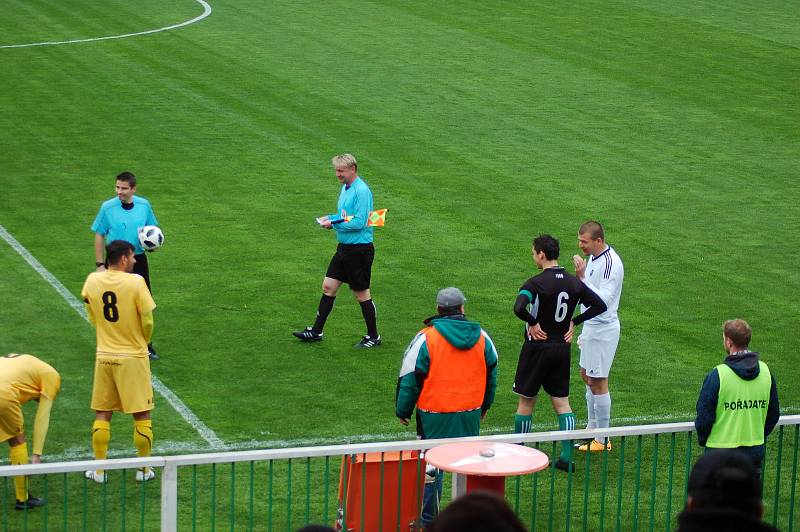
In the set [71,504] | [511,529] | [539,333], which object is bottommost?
[71,504]

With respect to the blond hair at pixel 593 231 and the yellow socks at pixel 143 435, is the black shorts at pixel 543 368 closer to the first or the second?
the blond hair at pixel 593 231

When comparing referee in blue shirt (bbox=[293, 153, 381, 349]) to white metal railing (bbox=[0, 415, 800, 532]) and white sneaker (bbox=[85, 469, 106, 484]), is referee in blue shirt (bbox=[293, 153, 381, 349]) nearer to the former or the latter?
white sneaker (bbox=[85, 469, 106, 484])

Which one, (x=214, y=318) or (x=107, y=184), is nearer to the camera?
(x=214, y=318)

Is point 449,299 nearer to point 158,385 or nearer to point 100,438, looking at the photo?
point 100,438

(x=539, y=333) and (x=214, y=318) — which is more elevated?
(x=539, y=333)

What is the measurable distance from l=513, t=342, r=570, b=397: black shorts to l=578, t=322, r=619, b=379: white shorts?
464 millimetres

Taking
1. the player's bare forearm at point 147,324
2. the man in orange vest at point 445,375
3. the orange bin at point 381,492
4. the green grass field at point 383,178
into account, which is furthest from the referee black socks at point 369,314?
the orange bin at point 381,492

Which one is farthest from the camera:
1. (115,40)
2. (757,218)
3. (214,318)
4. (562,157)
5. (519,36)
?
(519,36)

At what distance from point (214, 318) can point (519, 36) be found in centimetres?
1758

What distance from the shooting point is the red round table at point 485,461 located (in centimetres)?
720

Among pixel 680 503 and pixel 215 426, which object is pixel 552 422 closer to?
pixel 680 503

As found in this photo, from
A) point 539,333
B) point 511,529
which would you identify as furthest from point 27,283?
point 511,529

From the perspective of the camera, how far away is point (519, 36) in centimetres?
2988

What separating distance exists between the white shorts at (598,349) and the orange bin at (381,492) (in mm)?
2771
